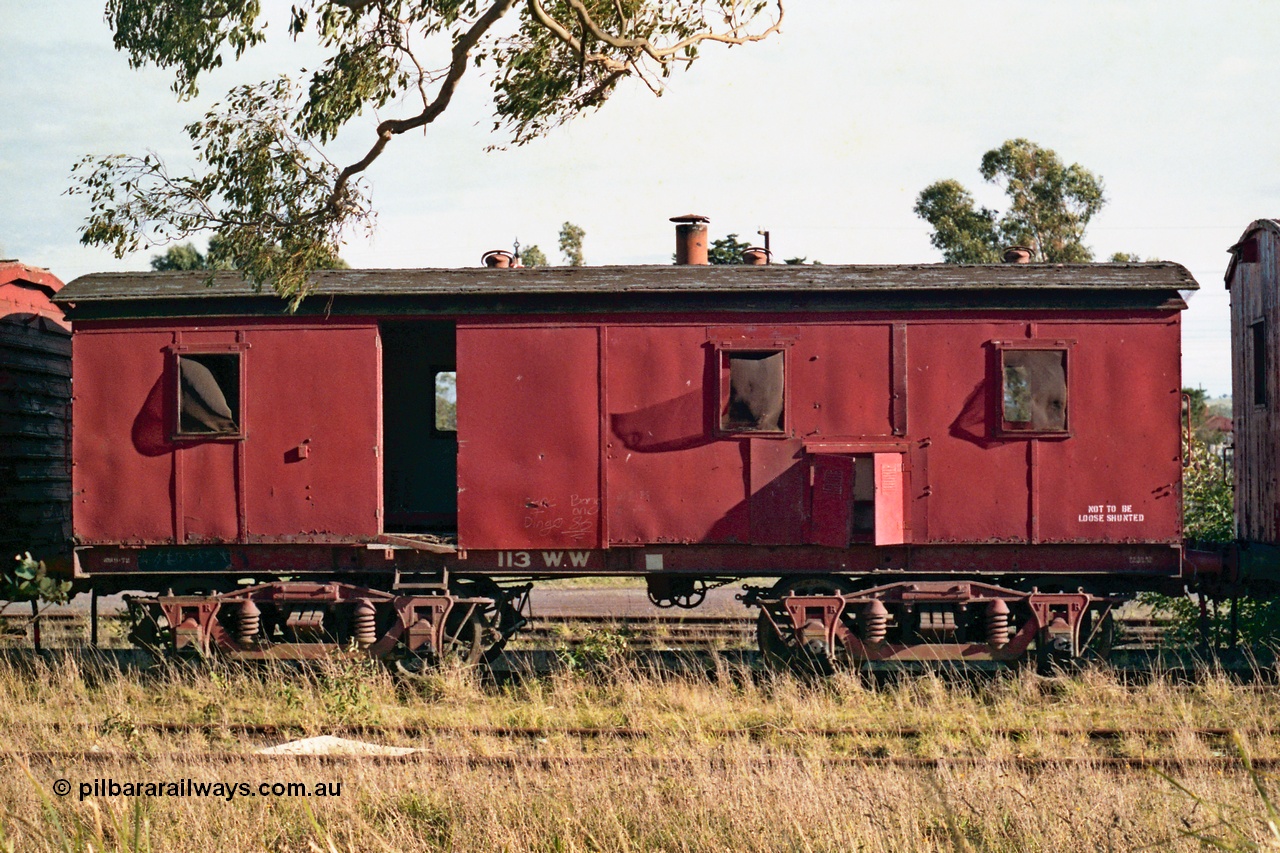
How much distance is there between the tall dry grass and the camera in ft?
19.7

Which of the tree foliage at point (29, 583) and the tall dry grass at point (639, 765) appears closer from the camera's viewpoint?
the tall dry grass at point (639, 765)

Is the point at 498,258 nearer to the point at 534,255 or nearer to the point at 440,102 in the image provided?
the point at 440,102

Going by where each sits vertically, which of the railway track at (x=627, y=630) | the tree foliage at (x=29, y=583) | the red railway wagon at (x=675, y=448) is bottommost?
the railway track at (x=627, y=630)

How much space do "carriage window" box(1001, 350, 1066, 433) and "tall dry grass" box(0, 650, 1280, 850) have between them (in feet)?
8.14

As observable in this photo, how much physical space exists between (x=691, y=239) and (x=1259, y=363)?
21.6 ft

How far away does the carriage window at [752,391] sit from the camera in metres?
10.6

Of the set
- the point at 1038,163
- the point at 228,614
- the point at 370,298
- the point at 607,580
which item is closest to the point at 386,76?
the point at 370,298

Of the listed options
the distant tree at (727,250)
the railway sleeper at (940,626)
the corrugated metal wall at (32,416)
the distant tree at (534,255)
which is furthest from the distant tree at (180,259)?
the railway sleeper at (940,626)

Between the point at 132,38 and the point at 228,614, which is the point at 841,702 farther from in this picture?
the point at 132,38

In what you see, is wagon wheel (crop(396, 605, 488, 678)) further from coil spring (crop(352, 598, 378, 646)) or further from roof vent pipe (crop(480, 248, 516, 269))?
roof vent pipe (crop(480, 248, 516, 269))

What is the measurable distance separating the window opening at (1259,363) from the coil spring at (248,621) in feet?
36.4

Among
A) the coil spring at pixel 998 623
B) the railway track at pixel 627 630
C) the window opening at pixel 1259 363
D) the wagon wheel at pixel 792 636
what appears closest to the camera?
the coil spring at pixel 998 623

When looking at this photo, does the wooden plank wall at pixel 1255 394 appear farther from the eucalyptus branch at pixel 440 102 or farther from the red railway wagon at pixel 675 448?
the eucalyptus branch at pixel 440 102

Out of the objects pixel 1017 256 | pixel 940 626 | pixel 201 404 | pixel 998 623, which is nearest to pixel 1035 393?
pixel 1017 256
